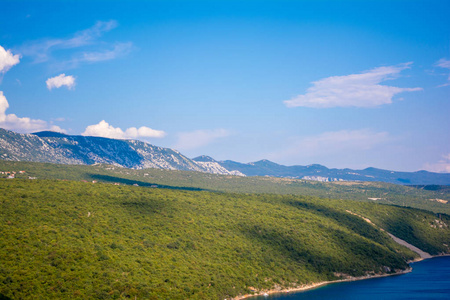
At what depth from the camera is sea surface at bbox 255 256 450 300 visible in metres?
110

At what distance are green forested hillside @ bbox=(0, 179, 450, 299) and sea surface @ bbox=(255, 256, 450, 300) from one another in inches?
249

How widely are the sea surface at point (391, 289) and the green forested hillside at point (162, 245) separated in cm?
633

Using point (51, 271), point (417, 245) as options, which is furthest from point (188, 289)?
point (417, 245)

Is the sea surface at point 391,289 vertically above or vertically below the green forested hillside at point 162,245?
below

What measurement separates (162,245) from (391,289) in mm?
74465

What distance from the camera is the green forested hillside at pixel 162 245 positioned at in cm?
8386

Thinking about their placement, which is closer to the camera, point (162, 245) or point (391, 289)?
point (162, 245)

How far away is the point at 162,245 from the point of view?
112m

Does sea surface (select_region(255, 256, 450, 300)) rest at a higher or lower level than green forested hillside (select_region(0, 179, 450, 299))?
lower

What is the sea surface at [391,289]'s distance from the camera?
11050 centimetres

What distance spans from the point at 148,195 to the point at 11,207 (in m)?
58.1

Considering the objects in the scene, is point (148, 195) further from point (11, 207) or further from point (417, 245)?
point (417, 245)

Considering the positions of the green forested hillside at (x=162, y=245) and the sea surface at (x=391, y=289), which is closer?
the green forested hillside at (x=162, y=245)

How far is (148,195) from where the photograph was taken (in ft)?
506
